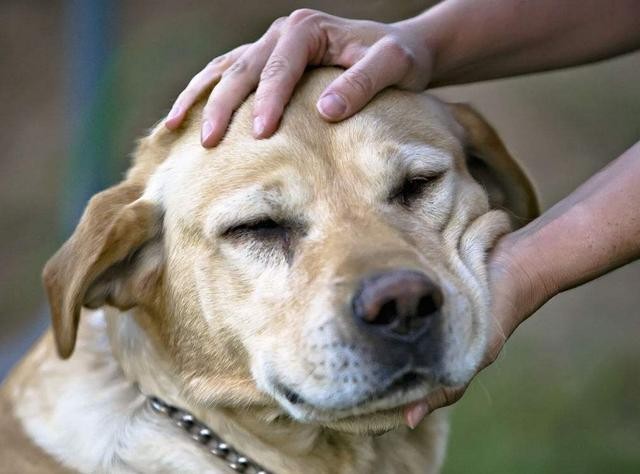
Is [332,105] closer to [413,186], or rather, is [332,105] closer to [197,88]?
[413,186]

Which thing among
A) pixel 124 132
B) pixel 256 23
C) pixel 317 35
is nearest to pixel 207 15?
pixel 256 23

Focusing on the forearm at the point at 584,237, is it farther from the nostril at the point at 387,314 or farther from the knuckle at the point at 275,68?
the knuckle at the point at 275,68

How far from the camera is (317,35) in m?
3.14

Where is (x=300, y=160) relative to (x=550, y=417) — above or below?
above

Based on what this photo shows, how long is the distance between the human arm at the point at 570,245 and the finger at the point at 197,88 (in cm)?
97

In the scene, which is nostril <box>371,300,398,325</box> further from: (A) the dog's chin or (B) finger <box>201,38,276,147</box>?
(B) finger <box>201,38,276,147</box>

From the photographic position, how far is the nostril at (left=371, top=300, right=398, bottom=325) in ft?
8.05

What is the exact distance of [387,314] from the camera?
2465 mm

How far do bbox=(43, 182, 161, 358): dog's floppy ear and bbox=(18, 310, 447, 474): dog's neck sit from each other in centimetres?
13

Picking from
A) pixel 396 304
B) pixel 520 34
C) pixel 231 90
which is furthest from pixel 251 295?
pixel 520 34

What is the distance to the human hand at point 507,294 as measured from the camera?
276 centimetres

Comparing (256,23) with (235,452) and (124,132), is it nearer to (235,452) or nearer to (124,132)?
(124,132)

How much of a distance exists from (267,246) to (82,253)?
1.61 ft

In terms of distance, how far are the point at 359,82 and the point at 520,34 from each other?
1.06m
